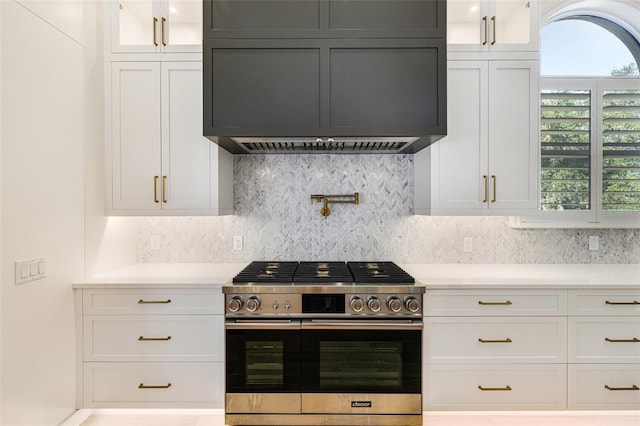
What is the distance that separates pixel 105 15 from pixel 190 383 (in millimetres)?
2343

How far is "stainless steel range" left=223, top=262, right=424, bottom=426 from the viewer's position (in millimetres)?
2188

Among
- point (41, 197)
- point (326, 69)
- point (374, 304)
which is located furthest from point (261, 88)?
point (374, 304)

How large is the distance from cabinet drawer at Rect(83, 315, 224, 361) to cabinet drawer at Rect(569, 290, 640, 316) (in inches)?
81.0

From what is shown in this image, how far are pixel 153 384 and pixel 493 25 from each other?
9.92 feet

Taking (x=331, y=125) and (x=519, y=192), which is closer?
(x=331, y=125)

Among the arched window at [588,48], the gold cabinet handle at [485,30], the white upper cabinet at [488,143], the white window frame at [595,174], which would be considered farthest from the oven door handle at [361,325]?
the arched window at [588,48]

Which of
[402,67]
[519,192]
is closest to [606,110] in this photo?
[519,192]

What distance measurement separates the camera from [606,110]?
283cm

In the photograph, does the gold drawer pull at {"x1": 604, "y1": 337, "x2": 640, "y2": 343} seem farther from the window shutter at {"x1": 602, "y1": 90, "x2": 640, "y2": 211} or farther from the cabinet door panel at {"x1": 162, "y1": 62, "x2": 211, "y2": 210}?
the cabinet door panel at {"x1": 162, "y1": 62, "x2": 211, "y2": 210}

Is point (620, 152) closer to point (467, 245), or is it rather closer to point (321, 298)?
point (467, 245)

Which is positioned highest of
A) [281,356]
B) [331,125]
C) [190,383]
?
[331,125]

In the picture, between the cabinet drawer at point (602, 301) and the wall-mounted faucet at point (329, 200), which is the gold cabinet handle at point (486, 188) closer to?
the cabinet drawer at point (602, 301)

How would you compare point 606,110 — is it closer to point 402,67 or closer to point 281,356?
point 402,67

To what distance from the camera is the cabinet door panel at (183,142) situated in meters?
2.48
